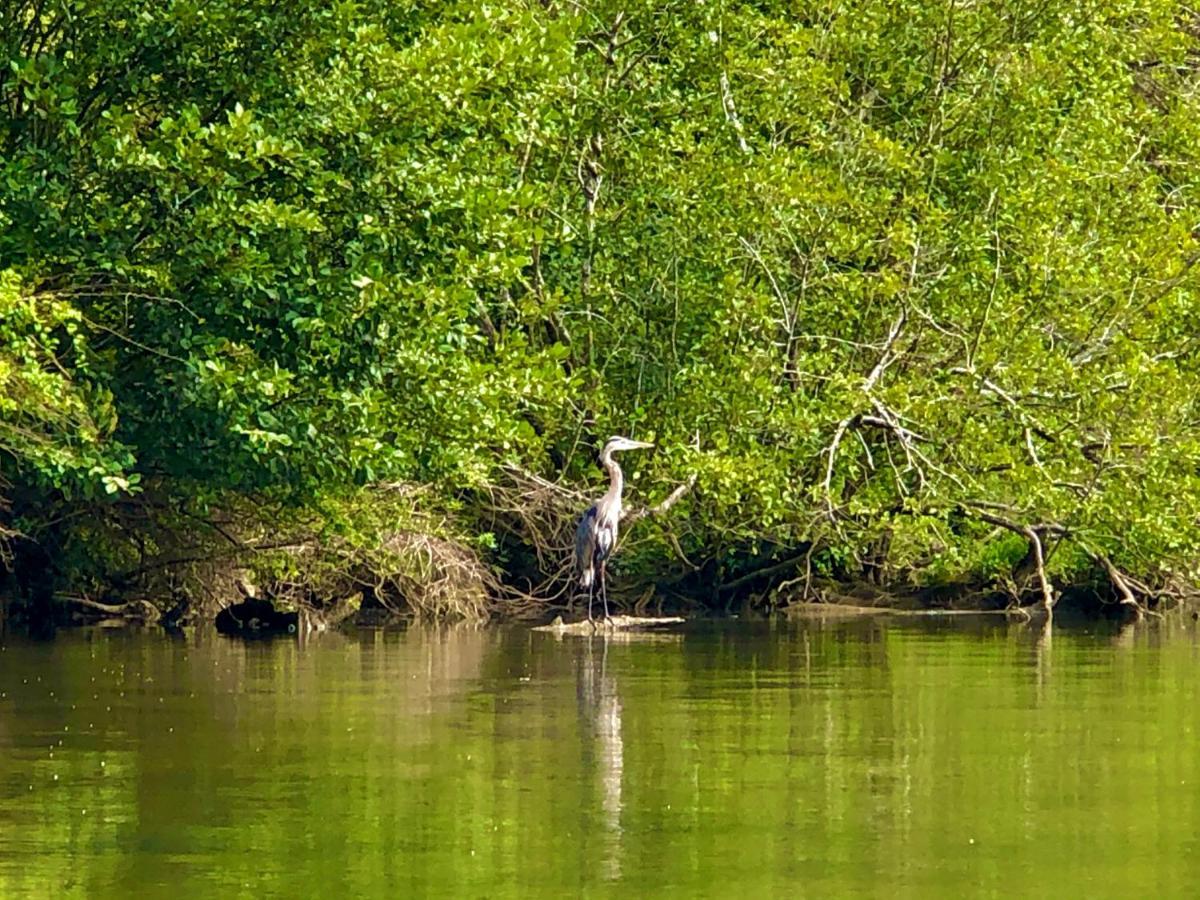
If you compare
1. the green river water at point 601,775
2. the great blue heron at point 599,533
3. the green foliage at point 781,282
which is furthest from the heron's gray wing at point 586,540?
the green river water at point 601,775

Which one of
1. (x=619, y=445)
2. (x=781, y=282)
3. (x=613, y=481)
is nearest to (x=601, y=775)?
(x=613, y=481)

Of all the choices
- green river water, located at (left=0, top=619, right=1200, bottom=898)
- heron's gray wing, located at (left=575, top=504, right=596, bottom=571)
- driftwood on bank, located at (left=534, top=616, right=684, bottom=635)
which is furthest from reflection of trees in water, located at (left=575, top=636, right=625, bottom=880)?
heron's gray wing, located at (left=575, top=504, right=596, bottom=571)

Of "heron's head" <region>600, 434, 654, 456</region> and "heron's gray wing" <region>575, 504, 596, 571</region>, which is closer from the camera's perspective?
"heron's gray wing" <region>575, 504, 596, 571</region>

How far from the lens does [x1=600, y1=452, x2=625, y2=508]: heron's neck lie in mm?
25328

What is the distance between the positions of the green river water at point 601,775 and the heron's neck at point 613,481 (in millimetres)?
3991

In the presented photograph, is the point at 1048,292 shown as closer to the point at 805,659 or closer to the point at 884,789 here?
the point at 805,659

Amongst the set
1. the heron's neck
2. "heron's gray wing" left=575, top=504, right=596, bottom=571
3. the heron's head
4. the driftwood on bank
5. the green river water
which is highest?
the heron's head

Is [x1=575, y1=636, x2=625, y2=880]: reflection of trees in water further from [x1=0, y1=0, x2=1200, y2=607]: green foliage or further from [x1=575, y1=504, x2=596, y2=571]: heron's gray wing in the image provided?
[x1=575, y1=504, x2=596, y2=571]: heron's gray wing

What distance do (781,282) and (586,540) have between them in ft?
13.4

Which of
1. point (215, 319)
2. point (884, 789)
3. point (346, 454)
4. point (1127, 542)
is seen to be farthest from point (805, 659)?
point (884, 789)

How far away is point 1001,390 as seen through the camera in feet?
89.1

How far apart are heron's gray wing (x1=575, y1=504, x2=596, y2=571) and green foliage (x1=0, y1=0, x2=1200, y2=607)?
926mm

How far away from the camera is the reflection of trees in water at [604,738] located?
10.8 m

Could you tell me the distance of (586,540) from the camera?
2566cm
